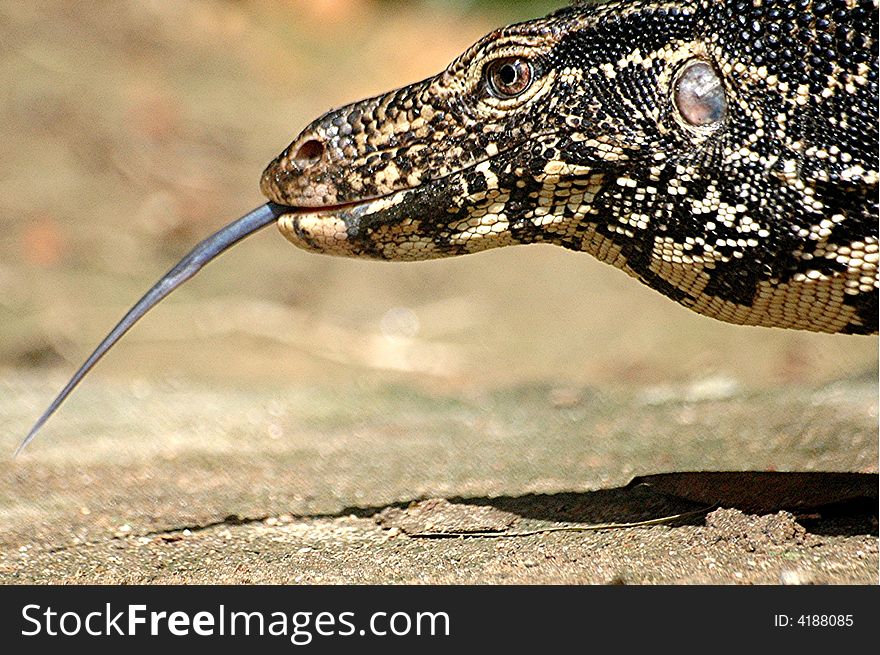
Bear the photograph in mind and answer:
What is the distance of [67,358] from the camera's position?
8586 millimetres

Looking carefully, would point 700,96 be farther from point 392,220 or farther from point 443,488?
point 443,488

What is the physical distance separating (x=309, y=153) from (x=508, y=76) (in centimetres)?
65

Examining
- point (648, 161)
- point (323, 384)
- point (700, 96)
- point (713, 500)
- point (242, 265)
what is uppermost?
point (242, 265)

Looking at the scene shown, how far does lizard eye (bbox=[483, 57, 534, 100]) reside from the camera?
353 cm

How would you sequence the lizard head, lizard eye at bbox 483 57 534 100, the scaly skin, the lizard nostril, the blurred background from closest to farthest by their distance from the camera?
the scaly skin, the lizard head, lizard eye at bbox 483 57 534 100, the lizard nostril, the blurred background

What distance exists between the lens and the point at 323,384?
793 cm

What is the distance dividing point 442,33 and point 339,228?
14.0 metres

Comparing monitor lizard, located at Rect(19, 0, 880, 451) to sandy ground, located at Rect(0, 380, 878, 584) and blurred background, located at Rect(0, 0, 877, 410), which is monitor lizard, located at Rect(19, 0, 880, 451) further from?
blurred background, located at Rect(0, 0, 877, 410)

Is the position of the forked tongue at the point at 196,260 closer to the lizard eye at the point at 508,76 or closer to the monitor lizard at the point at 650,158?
the monitor lizard at the point at 650,158

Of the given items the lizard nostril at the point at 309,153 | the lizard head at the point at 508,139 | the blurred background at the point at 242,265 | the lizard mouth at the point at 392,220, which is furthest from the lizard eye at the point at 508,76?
the blurred background at the point at 242,265

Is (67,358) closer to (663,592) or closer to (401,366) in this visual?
(401,366)

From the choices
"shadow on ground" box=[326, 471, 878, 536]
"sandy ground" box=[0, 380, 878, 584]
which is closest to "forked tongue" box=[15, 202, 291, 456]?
"sandy ground" box=[0, 380, 878, 584]

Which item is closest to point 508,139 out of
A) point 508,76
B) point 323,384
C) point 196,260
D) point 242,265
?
point 508,76

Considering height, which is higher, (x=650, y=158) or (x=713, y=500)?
(x=650, y=158)
